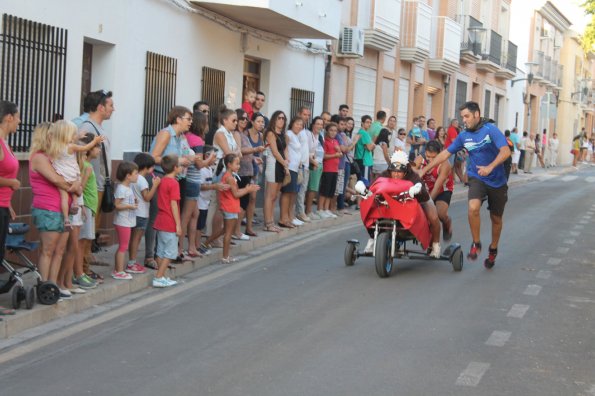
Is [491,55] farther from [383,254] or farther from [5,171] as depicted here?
[5,171]

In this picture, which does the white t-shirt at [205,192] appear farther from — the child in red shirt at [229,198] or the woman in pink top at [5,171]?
the woman in pink top at [5,171]

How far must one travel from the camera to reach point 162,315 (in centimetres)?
909

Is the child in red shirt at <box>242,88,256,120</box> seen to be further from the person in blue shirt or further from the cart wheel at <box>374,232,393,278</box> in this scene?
the cart wheel at <box>374,232,393,278</box>

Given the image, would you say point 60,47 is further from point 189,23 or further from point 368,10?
point 368,10

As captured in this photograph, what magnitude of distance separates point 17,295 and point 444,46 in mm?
25550

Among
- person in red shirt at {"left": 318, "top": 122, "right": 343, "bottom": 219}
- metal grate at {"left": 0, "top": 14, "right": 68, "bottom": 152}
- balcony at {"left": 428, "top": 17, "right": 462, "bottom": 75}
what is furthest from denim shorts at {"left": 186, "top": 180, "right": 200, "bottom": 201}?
balcony at {"left": 428, "top": 17, "right": 462, "bottom": 75}

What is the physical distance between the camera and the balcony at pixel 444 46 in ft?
106

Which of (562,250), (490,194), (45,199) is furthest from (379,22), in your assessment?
(45,199)

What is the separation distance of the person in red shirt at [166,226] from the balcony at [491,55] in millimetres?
Answer: 29974

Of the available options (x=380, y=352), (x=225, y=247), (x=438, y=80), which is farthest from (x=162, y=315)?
(x=438, y=80)

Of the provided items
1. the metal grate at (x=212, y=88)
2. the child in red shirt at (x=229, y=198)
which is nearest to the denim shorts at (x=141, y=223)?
the child in red shirt at (x=229, y=198)

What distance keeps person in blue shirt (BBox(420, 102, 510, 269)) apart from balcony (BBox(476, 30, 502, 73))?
27613 millimetres

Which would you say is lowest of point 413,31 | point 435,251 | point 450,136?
point 435,251

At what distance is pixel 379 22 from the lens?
1005 inches
